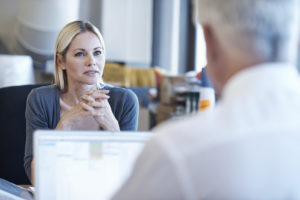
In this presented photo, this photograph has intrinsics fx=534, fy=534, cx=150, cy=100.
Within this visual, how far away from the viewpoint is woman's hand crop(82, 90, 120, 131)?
5.47ft

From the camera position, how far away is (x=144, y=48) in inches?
262

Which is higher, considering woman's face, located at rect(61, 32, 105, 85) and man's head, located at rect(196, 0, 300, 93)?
man's head, located at rect(196, 0, 300, 93)

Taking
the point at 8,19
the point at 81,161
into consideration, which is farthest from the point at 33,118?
the point at 8,19

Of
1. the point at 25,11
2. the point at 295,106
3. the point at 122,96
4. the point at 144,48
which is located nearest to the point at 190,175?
the point at 295,106

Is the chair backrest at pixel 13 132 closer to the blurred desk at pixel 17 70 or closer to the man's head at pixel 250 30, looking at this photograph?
the blurred desk at pixel 17 70

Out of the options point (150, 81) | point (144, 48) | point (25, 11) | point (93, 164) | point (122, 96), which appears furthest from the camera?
point (144, 48)

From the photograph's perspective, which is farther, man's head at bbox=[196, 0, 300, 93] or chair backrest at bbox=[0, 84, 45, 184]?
chair backrest at bbox=[0, 84, 45, 184]

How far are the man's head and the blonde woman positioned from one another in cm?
104

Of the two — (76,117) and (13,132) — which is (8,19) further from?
(76,117)

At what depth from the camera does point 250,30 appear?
30.3 inches

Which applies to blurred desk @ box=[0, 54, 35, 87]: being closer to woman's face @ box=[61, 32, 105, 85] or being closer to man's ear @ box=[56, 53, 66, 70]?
man's ear @ box=[56, 53, 66, 70]

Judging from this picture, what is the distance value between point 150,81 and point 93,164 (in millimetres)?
4917

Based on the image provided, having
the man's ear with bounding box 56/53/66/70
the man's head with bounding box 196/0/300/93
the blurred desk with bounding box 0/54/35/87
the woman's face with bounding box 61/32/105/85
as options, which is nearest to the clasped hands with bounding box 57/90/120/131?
the woman's face with bounding box 61/32/105/85

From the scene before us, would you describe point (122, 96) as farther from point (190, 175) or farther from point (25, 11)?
point (25, 11)
